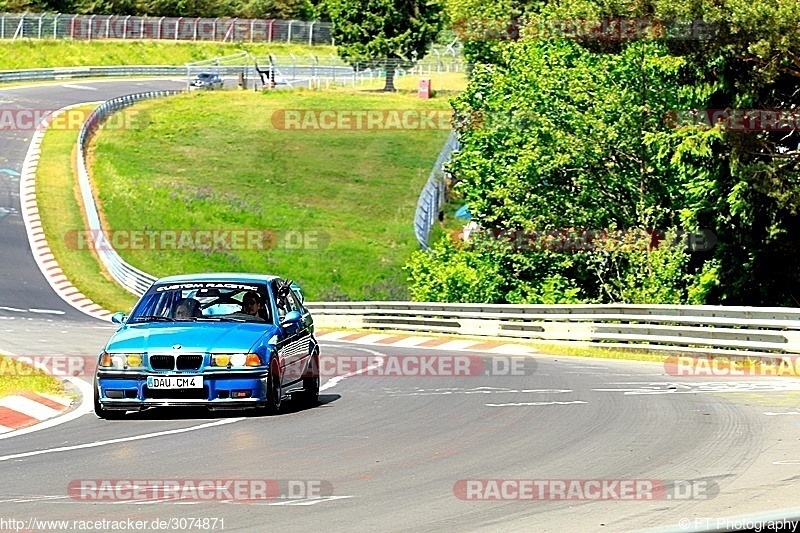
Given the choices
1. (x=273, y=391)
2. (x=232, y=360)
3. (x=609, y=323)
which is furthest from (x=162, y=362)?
(x=609, y=323)

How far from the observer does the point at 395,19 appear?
90.3m

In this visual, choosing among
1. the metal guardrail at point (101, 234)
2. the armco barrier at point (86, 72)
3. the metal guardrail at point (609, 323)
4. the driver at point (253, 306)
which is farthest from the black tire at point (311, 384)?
the armco barrier at point (86, 72)

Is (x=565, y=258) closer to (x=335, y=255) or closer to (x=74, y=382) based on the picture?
(x=335, y=255)

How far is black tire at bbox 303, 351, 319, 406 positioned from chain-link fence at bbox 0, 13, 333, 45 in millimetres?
83927

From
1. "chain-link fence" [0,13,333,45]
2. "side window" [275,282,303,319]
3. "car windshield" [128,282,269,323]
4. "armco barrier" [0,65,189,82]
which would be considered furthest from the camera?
"chain-link fence" [0,13,333,45]

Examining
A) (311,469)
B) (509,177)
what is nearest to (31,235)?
(509,177)

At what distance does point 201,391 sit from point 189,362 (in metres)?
0.31

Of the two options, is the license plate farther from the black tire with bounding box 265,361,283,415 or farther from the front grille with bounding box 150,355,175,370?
the black tire with bounding box 265,361,283,415

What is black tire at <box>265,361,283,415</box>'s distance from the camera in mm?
13914

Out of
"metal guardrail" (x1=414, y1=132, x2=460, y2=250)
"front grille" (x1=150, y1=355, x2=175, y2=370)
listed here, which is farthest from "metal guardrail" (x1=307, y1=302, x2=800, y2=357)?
"metal guardrail" (x1=414, y1=132, x2=460, y2=250)

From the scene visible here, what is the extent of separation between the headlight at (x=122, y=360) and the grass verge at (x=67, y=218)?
92.7ft

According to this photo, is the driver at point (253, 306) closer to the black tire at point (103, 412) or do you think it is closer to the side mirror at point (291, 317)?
the side mirror at point (291, 317)

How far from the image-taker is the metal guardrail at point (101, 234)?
144 ft

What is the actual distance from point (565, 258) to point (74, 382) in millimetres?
Answer: 21627
